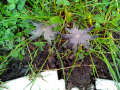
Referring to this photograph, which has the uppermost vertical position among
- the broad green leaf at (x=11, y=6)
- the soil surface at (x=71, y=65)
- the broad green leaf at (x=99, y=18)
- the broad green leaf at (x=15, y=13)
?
the broad green leaf at (x=11, y=6)

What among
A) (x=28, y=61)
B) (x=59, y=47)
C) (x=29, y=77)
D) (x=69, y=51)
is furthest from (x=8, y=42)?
(x=69, y=51)

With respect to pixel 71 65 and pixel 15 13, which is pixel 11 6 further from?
pixel 71 65

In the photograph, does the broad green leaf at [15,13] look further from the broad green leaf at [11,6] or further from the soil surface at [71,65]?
the soil surface at [71,65]

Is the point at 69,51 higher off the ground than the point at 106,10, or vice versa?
the point at 106,10

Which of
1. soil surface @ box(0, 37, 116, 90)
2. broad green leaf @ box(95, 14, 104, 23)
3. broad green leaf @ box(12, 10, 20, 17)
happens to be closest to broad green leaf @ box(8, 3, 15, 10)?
broad green leaf @ box(12, 10, 20, 17)

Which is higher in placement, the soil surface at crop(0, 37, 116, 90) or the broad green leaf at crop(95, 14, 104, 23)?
the broad green leaf at crop(95, 14, 104, 23)

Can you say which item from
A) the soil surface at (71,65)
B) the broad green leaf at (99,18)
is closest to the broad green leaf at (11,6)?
the soil surface at (71,65)

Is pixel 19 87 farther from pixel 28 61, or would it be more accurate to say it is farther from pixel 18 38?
pixel 18 38

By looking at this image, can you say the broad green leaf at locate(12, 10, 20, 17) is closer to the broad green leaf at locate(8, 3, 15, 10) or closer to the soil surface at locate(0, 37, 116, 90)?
the broad green leaf at locate(8, 3, 15, 10)

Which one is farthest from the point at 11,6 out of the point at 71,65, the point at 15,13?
the point at 71,65

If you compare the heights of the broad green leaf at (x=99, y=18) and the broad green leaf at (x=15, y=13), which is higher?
the broad green leaf at (x=15, y=13)

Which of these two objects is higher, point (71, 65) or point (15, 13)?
point (15, 13)
